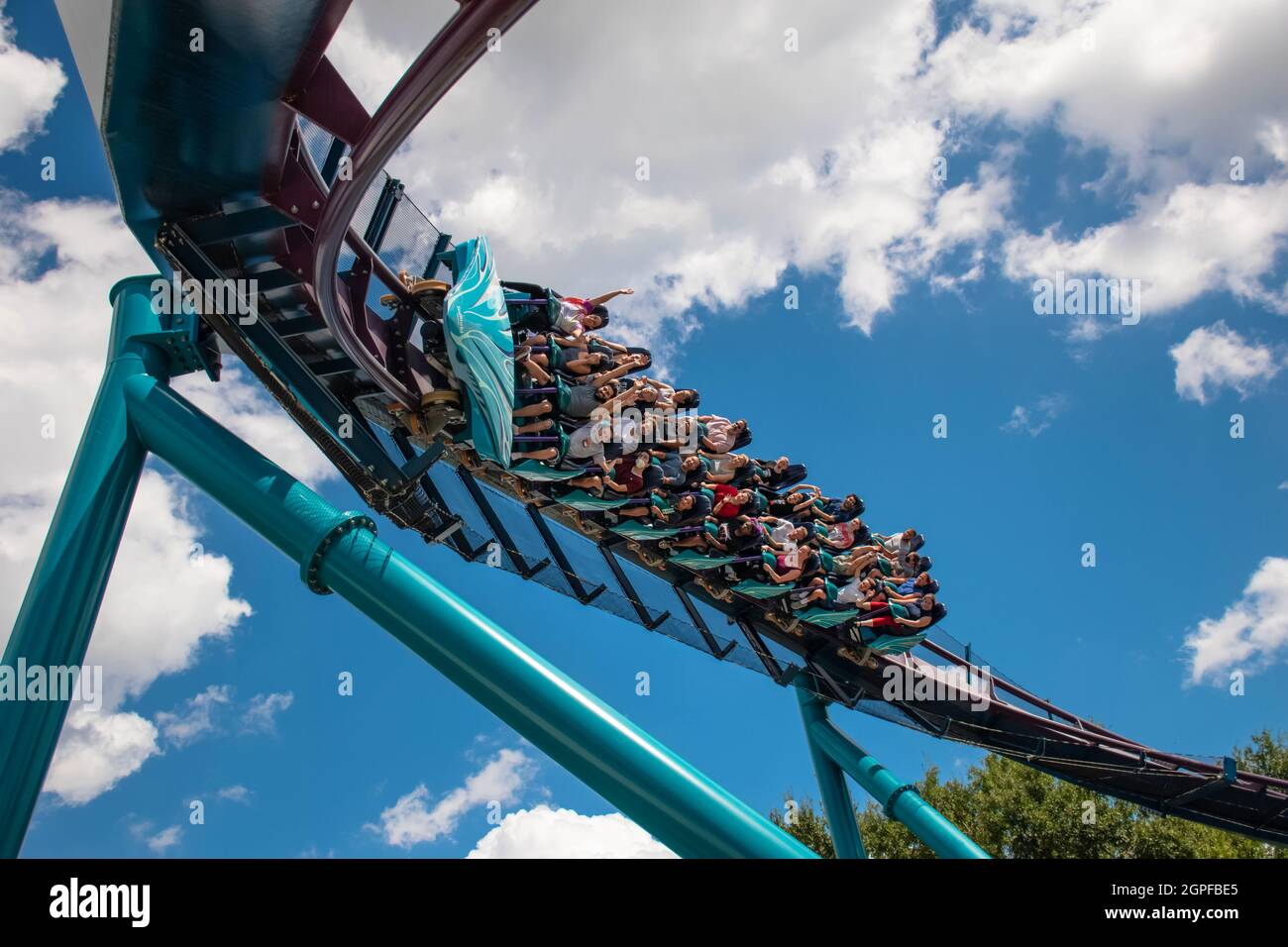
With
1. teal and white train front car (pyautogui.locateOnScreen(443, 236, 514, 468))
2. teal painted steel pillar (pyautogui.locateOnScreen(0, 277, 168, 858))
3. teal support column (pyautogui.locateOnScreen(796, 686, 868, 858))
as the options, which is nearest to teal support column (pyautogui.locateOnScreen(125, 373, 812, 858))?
teal painted steel pillar (pyautogui.locateOnScreen(0, 277, 168, 858))

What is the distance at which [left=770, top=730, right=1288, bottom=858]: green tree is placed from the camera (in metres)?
14.8

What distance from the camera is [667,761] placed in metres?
4.61

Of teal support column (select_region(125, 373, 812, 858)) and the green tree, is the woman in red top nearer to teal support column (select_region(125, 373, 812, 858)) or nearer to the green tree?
teal support column (select_region(125, 373, 812, 858))

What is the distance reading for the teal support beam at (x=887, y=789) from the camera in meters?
8.85

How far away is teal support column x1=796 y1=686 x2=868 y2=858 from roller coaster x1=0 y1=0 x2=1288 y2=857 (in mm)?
3164

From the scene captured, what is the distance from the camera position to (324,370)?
636cm

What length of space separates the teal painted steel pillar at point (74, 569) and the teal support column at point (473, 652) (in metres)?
0.28

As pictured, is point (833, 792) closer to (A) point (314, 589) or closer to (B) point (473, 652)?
(B) point (473, 652)

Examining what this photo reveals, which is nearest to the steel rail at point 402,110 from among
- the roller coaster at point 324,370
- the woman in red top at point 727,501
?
the roller coaster at point 324,370

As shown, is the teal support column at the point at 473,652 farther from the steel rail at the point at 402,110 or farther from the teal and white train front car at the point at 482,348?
the teal and white train front car at the point at 482,348

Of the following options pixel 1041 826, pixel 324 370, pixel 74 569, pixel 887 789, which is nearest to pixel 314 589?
pixel 74 569
